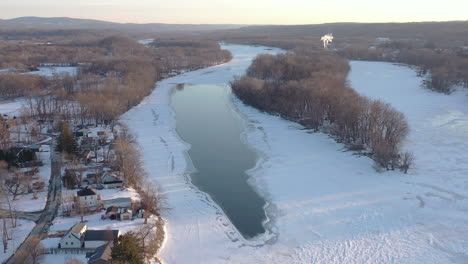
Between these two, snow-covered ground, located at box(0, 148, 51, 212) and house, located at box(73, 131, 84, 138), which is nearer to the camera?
snow-covered ground, located at box(0, 148, 51, 212)

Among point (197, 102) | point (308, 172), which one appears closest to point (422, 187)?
point (308, 172)

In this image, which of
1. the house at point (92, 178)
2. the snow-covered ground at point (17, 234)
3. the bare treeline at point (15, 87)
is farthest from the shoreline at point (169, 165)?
the bare treeline at point (15, 87)

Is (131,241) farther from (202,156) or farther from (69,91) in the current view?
(69,91)

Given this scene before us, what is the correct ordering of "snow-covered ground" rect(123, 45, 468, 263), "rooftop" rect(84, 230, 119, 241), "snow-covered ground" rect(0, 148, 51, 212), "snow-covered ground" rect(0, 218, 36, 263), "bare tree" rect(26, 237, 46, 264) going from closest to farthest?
"bare tree" rect(26, 237, 46, 264) < "snow-covered ground" rect(0, 218, 36, 263) < "rooftop" rect(84, 230, 119, 241) < "snow-covered ground" rect(123, 45, 468, 263) < "snow-covered ground" rect(0, 148, 51, 212)

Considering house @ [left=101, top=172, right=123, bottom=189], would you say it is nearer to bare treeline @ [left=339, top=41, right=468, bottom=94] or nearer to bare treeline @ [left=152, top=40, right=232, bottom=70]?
bare treeline @ [left=339, top=41, right=468, bottom=94]

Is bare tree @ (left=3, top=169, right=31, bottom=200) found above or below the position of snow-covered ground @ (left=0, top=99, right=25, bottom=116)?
below

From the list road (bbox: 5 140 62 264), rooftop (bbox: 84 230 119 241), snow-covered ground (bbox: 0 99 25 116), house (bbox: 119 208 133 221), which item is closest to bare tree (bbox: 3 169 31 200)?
road (bbox: 5 140 62 264)

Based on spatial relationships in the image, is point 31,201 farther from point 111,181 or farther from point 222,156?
point 222,156
